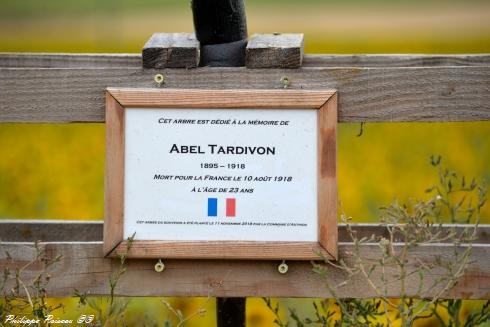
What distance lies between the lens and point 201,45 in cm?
326

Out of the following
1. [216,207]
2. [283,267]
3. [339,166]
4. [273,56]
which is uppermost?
[273,56]

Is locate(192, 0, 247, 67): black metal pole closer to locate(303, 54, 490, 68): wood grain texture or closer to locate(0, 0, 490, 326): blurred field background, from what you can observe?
locate(303, 54, 490, 68): wood grain texture

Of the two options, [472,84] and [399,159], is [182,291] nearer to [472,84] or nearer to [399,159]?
[472,84]

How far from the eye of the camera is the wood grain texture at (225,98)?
2.99m

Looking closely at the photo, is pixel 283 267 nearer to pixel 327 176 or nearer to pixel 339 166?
pixel 327 176

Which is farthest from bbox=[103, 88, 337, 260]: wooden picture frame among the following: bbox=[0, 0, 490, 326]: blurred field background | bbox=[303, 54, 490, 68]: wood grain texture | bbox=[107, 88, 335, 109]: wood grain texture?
bbox=[303, 54, 490, 68]: wood grain texture

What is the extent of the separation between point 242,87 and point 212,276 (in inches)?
22.3

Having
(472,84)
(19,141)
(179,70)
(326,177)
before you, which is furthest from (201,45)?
(19,141)

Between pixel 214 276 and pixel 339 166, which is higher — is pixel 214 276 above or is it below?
above

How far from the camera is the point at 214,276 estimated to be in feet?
10.1

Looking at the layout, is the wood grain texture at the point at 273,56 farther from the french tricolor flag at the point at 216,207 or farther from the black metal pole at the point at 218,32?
A: the french tricolor flag at the point at 216,207

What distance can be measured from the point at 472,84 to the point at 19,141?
6059mm

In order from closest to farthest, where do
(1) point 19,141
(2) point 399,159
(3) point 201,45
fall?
(3) point 201,45 < (2) point 399,159 < (1) point 19,141

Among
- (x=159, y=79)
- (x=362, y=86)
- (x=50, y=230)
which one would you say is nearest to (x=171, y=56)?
(x=159, y=79)
